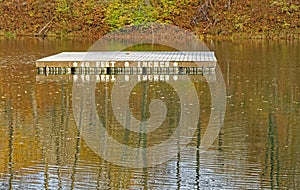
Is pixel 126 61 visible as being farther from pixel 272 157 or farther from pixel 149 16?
pixel 149 16

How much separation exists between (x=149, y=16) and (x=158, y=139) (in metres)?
21.1

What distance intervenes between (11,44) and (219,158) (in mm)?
17149

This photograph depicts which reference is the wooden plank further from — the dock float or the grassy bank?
the grassy bank

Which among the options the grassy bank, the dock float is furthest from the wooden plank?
the grassy bank

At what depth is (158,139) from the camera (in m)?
8.14

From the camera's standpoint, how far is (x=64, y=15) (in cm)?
2994

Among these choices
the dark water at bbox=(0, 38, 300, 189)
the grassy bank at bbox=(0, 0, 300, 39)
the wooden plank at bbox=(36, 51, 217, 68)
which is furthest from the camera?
the grassy bank at bbox=(0, 0, 300, 39)

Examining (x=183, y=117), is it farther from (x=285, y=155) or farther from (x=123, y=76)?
(x=123, y=76)

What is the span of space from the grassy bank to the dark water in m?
14.3

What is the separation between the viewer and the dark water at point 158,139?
638 cm

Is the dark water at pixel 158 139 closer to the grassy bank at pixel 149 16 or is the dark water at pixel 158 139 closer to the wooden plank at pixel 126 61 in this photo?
the wooden plank at pixel 126 61

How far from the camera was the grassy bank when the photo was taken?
92.5 feet

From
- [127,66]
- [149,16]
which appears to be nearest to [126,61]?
[127,66]

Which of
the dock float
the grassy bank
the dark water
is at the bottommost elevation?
the grassy bank
